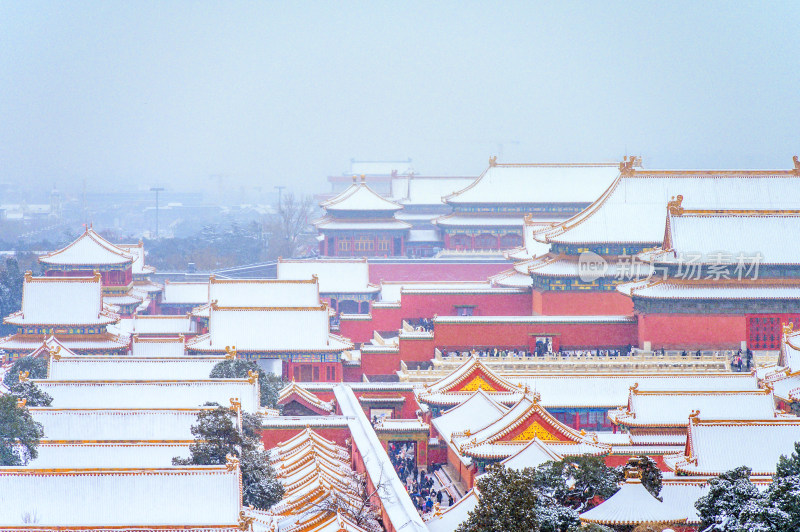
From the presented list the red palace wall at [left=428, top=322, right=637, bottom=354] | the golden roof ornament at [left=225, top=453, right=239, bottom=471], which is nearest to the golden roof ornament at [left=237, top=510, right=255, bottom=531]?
the golden roof ornament at [left=225, top=453, right=239, bottom=471]

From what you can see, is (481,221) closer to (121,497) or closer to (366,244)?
(366,244)

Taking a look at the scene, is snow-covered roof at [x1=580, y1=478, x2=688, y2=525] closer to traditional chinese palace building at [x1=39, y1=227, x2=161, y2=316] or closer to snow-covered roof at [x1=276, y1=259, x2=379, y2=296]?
snow-covered roof at [x1=276, y1=259, x2=379, y2=296]

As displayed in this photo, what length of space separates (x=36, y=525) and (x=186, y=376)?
11.4m

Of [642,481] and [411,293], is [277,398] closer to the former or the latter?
[411,293]

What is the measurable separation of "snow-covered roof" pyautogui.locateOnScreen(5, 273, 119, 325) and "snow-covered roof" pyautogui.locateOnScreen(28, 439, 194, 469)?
17471mm

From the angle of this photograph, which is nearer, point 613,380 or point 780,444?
point 780,444

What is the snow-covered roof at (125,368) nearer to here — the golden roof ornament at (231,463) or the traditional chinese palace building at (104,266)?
the golden roof ornament at (231,463)

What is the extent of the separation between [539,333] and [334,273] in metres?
16.5

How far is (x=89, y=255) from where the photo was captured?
2116 inches

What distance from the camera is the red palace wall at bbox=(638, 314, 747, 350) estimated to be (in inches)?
1468

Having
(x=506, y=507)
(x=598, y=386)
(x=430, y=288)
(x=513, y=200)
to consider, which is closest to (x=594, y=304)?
(x=430, y=288)

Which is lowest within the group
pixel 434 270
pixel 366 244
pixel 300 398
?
pixel 300 398

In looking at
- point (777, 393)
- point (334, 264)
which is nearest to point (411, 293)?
point (334, 264)

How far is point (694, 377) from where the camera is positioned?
1224 inches
